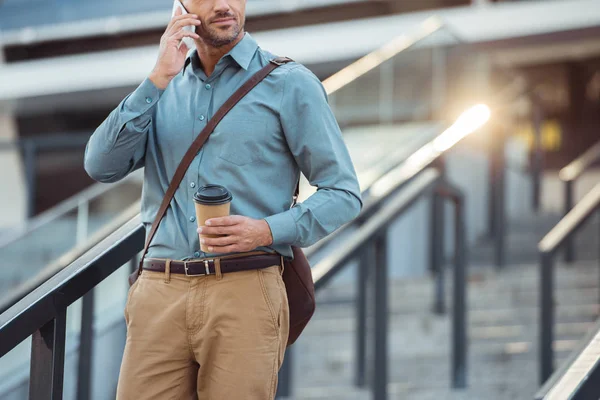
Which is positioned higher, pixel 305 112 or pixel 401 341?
pixel 305 112

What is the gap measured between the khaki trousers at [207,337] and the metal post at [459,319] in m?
2.72

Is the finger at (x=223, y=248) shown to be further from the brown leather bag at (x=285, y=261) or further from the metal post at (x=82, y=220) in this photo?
the metal post at (x=82, y=220)

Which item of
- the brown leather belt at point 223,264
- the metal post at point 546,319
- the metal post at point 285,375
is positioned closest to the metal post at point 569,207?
the metal post at point 546,319

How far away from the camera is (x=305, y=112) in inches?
74.0

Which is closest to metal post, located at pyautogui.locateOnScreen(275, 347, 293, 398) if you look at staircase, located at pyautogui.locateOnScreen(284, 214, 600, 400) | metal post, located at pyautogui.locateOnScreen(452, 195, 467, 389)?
staircase, located at pyautogui.locateOnScreen(284, 214, 600, 400)

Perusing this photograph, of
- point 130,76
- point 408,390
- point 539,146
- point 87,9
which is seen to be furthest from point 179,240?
point 87,9

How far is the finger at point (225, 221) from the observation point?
67.0 inches

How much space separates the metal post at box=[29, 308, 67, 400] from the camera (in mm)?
2064

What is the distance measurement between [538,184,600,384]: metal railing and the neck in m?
2.72

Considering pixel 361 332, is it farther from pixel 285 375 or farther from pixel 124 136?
pixel 124 136

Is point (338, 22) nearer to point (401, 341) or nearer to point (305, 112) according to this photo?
point (401, 341)

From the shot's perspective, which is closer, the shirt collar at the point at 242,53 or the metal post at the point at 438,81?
the shirt collar at the point at 242,53

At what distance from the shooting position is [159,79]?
189cm

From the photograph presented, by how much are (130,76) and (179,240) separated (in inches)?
405
